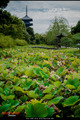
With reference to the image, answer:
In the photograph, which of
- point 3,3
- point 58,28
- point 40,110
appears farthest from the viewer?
point 58,28

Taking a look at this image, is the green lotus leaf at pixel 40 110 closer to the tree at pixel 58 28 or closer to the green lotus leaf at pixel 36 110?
the green lotus leaf at pixel 36 110

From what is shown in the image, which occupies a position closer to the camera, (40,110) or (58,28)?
(40,110)

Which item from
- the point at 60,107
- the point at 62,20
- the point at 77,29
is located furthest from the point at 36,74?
the point at 62,20

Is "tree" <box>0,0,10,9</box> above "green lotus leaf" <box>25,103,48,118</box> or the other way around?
above

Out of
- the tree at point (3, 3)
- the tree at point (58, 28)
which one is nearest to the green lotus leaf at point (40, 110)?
the tree at point (3, 3)

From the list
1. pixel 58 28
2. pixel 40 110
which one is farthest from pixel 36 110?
pixel 58 28

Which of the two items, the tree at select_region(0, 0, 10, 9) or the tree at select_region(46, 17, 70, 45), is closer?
the tree at select_region(0, 0, 10, 9)

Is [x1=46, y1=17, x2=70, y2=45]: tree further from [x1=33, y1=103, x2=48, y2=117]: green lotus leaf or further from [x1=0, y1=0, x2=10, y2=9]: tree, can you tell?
[x1=33, y1=103, x2=48, y2=117]: green lotus leaf

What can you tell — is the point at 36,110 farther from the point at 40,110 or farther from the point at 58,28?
the point at 58,28

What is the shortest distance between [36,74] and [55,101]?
0.38 meters

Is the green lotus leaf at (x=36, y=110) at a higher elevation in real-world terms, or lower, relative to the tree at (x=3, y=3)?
lower

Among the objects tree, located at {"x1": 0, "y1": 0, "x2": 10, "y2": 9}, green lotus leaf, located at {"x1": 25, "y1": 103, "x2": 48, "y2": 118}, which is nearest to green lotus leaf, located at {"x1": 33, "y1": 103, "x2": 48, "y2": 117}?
green lotus leaf, located at {"x1": 25, "y1": 103, "x2": 48, "y2": 118}

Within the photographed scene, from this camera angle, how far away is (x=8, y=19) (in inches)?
382

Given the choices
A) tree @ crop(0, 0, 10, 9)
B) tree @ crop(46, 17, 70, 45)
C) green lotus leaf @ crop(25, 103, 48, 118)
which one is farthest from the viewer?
tree @ crop(46, 17, 70, 45)
